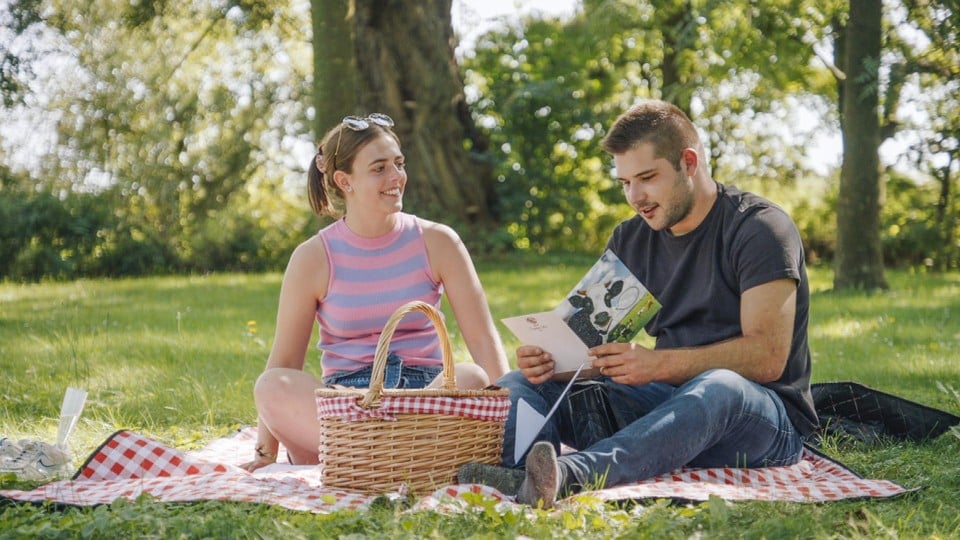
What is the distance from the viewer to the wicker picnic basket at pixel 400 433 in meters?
3.34

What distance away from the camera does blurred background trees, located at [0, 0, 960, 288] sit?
402 inches

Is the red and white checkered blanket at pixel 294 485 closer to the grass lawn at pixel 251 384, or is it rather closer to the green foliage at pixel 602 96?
the grass lawn at pixel 251 384

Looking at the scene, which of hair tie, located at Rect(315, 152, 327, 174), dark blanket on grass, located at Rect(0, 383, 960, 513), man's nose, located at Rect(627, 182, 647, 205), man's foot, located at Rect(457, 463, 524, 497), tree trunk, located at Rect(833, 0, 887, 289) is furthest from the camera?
tree trunk, located at Rect(833, 0, 887, 289)

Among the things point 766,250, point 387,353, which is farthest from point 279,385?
point 766,250

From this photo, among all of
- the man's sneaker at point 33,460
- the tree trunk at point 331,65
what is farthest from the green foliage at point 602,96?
the man's sneaker at point 33,460

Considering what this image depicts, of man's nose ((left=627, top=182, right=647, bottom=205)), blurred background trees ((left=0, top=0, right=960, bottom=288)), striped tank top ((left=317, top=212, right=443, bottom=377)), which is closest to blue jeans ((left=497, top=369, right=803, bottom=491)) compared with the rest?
striped tank top ((left=317, top=212, right=443, bottom=377))

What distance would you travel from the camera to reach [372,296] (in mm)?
4031

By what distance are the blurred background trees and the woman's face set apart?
205 inches

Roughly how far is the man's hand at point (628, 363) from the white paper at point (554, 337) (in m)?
0.18

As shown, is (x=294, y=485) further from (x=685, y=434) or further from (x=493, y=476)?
(x=685, y=434)

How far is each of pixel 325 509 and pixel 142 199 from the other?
529 inches

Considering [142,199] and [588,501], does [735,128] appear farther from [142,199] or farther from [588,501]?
[588,501]

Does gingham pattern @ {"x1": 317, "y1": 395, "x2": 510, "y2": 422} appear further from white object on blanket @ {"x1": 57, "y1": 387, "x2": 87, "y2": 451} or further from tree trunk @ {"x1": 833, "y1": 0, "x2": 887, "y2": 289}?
tree trunk @ {"x1": 833, "y1": 0, "x2": 887, "y2": 289}

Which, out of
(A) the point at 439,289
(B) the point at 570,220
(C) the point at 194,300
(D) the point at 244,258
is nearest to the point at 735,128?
(B) the point at 570,220
